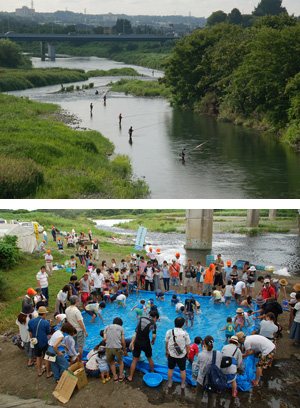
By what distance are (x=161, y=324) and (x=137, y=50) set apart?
5639 centimetres

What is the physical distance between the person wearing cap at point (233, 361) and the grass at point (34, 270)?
441 cm

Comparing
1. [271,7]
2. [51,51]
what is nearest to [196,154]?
[271,7]

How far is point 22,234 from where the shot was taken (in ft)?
46.6

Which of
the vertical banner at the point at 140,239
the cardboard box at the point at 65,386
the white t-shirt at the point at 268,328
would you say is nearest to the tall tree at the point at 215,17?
the vertical banner at the point at 140,239

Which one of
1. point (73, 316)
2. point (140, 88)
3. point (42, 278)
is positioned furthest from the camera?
point (140, 88)

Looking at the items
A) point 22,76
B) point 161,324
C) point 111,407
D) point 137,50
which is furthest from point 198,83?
point 111,407

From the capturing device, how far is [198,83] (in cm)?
3719

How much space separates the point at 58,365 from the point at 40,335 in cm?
53

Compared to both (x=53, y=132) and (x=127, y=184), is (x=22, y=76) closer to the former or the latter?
(x=53, y=132)

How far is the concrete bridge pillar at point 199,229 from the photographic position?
18828 mm

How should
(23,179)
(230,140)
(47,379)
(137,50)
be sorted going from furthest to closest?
(137,50) < (230,140) < (23,179) < (47,379)

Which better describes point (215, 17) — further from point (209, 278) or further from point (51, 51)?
point (209, 278)

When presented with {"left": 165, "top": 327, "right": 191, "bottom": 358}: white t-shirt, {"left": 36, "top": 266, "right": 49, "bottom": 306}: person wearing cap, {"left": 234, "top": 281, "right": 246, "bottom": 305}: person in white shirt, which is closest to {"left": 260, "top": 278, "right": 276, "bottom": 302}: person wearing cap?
{"left": 234, "top": 281, "right": 246, "bottom": 305}: person in white shirt

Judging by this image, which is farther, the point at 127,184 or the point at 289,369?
the point at 127,184
